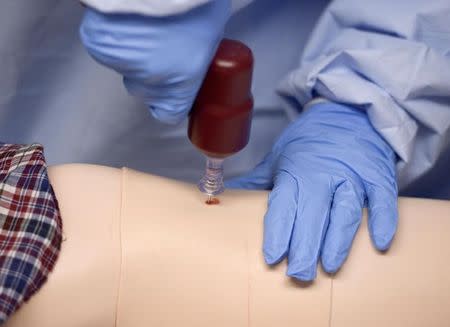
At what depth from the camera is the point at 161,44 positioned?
0.74m

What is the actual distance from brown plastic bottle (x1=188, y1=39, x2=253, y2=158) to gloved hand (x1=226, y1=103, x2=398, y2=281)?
0.53 feet

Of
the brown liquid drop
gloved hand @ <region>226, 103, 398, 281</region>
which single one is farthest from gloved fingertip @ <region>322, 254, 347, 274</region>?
the brown liquid drop

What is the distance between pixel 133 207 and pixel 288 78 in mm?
458

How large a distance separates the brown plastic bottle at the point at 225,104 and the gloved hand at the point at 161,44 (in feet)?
0.05

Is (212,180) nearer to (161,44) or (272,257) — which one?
(272,257)

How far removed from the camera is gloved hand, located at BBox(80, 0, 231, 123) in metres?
0.74

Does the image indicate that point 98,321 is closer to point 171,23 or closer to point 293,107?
point 171,23

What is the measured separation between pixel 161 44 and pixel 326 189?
0.36 meters

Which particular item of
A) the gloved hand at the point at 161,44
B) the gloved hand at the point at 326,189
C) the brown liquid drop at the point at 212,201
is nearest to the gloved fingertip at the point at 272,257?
the gloved hand at the point at 326,189

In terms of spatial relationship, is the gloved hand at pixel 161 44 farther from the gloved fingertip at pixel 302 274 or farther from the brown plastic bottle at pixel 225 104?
the gloved fingertip at pixel 302 274

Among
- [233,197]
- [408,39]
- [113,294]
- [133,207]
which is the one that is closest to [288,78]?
[408,39]

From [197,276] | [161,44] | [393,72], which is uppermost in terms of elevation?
[161,44]

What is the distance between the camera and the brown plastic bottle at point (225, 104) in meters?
0.75

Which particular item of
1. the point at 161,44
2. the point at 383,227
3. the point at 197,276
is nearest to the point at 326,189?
the point at 383,227
